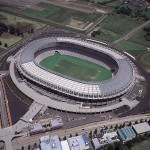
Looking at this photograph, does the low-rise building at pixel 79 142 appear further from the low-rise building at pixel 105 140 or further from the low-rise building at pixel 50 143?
the low-rise building at pixel 50 143

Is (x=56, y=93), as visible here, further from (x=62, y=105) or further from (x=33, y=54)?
(x=33, y=54)

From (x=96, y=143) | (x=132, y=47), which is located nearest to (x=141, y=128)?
(x=96, y=143)

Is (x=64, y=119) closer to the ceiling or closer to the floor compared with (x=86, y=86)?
closer to the floor

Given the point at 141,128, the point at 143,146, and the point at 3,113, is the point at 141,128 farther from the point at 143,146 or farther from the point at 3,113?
the point at 3,113

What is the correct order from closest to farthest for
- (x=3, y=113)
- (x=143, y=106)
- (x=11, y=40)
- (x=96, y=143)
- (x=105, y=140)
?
(x=96, y=143), (x=105, y=140), (x=3, y=113), (x=143, y=106), (x=11, y=40)

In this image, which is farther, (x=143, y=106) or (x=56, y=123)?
(x=143, y=106)

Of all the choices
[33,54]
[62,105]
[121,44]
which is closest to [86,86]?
[62,105]

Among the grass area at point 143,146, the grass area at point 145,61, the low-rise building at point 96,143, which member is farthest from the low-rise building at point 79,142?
the grass area at point 145,61
